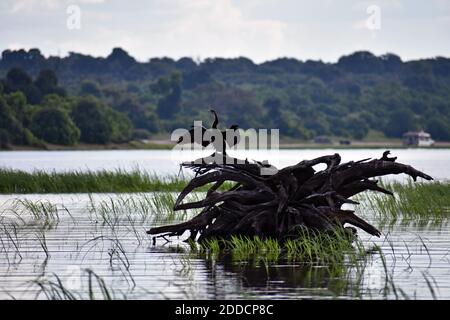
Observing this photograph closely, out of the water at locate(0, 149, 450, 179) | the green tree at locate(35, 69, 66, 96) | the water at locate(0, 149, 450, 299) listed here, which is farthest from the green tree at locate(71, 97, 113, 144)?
the water at locate(0, 149, 450, 299)

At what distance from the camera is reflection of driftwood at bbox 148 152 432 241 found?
19.9m

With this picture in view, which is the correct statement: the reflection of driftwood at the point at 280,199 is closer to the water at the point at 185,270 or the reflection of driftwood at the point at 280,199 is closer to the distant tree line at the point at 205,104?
the water at the point at 185,270

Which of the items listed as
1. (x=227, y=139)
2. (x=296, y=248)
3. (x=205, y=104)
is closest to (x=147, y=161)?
(x=227, y=139)

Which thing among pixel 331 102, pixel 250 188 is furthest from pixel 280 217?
pixel 331 102

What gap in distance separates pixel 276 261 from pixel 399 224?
7928 mm

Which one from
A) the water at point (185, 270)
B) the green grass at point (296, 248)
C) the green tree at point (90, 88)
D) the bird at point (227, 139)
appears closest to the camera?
the water at point (185, 270)

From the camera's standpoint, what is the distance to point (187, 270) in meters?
17.8

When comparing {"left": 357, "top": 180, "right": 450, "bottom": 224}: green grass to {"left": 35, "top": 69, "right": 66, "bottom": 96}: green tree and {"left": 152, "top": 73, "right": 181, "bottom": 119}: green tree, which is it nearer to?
{"left": 35, "top": 69, "right": 66, "bottom": 96}: green tree

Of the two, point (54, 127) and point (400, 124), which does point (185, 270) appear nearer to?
point (54, 127)

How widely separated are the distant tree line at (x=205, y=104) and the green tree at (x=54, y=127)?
103 mm

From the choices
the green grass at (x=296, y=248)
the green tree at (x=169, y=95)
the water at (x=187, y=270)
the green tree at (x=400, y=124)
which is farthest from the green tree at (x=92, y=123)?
the green grass at (x=296, y=248)

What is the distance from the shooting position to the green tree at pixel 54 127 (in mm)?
122919

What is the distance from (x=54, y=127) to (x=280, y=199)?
105 m

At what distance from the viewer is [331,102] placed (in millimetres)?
174125
